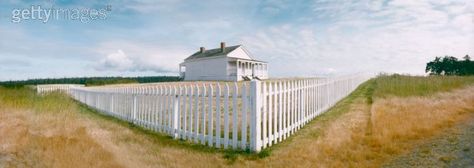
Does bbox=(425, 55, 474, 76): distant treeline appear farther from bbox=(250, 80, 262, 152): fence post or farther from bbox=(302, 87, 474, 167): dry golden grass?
bbox=(250, 80, 262, 152): fence post

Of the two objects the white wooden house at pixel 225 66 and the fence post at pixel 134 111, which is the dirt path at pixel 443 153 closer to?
the fence post at pixel 134 111

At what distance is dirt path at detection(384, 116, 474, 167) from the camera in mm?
4812

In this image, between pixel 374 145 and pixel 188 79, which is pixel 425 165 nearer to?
pixel 374 145

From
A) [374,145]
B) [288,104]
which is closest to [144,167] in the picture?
[288,104]

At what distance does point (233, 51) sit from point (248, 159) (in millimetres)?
34269

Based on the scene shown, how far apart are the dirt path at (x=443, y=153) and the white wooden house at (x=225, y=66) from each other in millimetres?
30105

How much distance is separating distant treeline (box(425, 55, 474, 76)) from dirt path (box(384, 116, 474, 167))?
6761cm

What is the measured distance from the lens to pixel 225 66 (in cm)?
3712

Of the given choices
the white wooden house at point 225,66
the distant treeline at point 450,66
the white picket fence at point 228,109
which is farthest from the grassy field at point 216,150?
the distant treeline at point 450,66

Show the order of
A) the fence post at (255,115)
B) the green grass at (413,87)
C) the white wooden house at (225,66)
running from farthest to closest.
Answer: the white wooden house at (225,66)
the green grass at (413,87)
the fence post at (255,115)

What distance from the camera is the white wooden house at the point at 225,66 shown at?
37.2 metres

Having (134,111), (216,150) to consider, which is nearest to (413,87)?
(134,111)

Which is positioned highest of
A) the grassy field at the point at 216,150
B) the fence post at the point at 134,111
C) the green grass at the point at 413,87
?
the green grass at the point at 413,87

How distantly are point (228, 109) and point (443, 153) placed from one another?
371 centimetres
